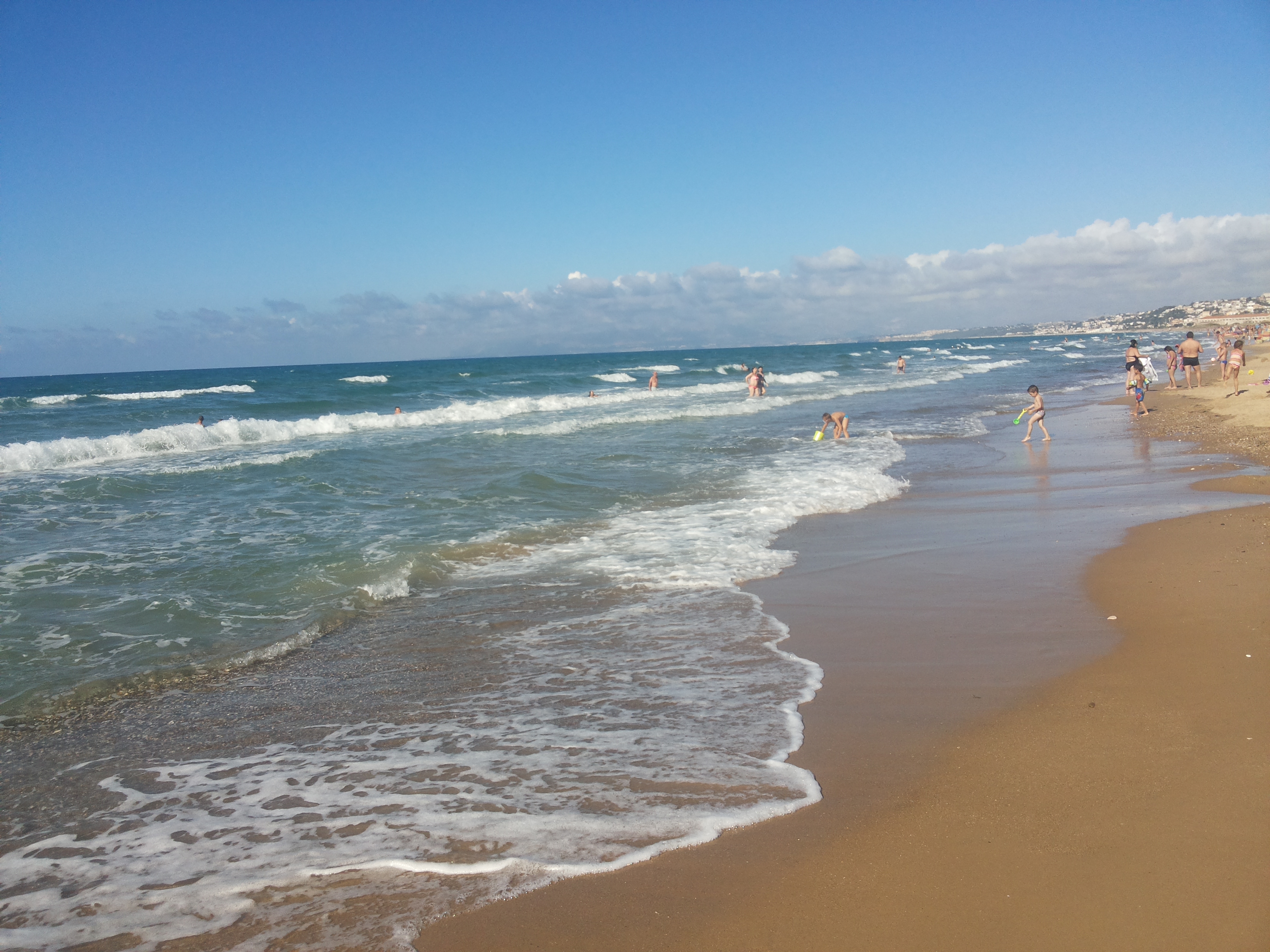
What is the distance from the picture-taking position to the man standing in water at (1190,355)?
2473 centimetres

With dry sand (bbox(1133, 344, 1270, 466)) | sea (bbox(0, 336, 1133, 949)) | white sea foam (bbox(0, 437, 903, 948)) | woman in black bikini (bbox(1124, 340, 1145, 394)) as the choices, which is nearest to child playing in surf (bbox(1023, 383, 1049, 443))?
dry sand (bbox(1133, 344, 1270, 466))

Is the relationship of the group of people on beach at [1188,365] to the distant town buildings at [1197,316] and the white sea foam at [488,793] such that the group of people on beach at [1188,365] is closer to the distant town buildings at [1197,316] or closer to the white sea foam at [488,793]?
the white sea foam at [488,793]

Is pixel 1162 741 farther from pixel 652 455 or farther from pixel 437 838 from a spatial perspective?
pixel 652 455

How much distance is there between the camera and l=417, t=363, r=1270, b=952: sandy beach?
110 inches

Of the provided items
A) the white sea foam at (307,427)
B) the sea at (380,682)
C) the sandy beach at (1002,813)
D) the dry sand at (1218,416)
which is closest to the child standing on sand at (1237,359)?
the dry sand at (1218,416)

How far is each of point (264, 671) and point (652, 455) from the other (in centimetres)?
1208

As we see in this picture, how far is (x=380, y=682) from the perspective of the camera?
5.61m

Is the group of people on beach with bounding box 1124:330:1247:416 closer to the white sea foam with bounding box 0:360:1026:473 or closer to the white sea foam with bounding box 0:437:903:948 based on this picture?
the white sea foam with bounding box 0:360:1026:473

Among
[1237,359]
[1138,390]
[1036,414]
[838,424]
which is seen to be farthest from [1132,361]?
[838,424]

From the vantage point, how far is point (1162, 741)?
13.1ft

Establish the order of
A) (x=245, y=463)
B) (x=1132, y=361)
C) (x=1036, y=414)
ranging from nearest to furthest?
(x=1036, y=414) → (x=245, y=463) → (x=1132, y=361)

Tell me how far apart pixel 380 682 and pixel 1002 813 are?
13.6 ft

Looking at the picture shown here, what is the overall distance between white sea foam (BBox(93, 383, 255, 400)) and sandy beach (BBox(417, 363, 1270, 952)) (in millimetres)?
51311

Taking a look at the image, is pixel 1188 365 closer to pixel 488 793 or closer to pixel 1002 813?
pixel 1002 813
